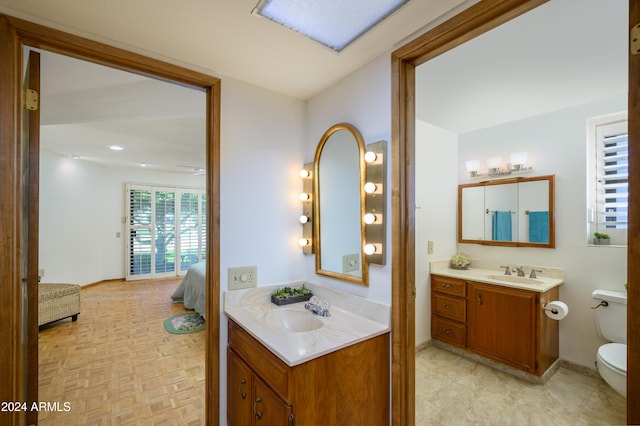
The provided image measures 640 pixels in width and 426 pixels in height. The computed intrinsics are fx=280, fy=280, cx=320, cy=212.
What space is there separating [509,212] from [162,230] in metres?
6.34

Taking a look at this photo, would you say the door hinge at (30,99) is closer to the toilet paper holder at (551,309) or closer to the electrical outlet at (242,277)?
the electrical outlet at (242,277)

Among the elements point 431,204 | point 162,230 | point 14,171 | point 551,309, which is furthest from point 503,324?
point 162,230

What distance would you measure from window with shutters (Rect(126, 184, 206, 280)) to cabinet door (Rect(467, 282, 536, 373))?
5682 millimetres

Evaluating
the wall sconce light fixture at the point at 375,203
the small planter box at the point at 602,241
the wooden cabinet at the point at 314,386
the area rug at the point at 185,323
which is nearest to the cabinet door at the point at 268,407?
the wooden cabinet at the point at 314,386

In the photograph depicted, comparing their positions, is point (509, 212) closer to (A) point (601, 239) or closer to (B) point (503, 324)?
(A) point (601, 239)

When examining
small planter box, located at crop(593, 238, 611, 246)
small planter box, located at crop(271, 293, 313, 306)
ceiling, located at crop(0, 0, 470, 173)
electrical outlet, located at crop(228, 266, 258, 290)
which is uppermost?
ceiling, located at crop(0, 0, 470, 173)

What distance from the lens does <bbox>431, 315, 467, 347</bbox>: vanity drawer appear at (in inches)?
108

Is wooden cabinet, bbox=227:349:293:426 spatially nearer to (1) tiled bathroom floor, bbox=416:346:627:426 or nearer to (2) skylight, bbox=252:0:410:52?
(1) tiled bathroom floor, bbox=416:346:627:426

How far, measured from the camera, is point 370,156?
4.97ft

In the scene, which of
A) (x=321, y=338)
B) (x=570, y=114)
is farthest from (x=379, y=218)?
(x=570, y=114)

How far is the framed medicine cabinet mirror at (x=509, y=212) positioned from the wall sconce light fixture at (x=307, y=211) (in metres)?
2.16

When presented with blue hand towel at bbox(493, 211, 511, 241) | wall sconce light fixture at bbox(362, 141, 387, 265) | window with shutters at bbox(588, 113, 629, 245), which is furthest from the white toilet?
Answer: wall sconce light fixture at bbox(362, 141, 387, 265)

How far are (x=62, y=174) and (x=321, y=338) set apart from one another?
5579 mm

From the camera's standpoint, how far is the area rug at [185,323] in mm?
3365
